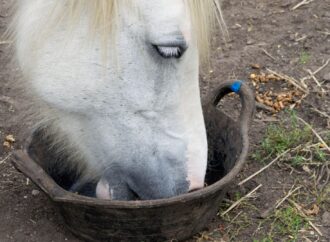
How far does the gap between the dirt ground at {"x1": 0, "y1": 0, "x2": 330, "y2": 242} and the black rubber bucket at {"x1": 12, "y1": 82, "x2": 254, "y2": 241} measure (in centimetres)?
16

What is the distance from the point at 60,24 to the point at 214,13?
1.70ft

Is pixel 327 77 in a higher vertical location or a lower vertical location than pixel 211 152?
lower

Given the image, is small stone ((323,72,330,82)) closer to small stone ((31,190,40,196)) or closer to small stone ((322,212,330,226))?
small stone ((322,212,330,226))

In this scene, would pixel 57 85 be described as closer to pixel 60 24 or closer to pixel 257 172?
pixel 60 24

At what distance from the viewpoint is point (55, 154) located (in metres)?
2.57

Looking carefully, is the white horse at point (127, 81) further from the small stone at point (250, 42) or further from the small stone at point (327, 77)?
the small stone at point (250, 42)

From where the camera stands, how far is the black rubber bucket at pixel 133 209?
2098 mm

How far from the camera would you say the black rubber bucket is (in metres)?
2.10

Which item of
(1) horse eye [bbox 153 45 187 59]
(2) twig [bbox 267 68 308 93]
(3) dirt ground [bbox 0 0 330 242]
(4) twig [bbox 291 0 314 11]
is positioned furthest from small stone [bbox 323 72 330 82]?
(1) horse eye [bbox 153 45 187 59]

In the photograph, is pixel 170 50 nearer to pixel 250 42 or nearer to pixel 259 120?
pixel 259 120

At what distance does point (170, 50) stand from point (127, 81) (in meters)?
0.18

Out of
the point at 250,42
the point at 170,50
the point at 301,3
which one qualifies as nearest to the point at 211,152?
Result: the point at 170,50

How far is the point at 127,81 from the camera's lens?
2.06 metres

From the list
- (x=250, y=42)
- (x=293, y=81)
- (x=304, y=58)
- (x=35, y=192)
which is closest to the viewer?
(x=35, y=192)
